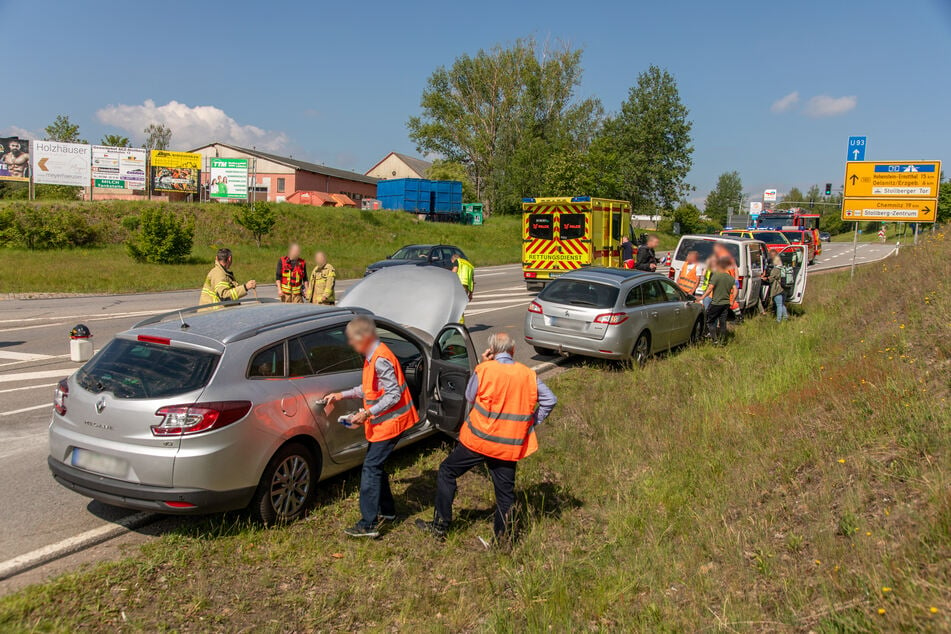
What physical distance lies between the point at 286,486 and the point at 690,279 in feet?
32.0

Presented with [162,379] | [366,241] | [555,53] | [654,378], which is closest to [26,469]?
[162,379]

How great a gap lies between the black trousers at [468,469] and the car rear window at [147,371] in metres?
1.74

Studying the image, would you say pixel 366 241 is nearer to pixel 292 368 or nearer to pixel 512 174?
pixel 512 174

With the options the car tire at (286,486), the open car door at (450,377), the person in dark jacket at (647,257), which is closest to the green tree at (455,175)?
the person in dark jacket at (647,257)

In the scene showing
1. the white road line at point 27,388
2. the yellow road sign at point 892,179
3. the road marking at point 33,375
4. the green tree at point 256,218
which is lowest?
the road marking at point 33,375

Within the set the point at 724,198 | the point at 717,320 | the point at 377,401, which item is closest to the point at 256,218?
the point at 717,320

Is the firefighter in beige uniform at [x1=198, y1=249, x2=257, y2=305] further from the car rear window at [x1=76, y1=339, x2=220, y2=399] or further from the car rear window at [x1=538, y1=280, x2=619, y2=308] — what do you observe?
the car rear window at [x1=538, y1=280, x2=619, y2=308]

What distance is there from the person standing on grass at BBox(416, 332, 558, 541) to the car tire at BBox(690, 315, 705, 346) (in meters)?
8.11

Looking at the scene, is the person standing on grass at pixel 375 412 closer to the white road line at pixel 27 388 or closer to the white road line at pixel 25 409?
the white road line at pixel 25 409

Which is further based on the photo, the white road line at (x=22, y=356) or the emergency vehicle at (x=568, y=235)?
the emergency vehicle at (x=568, y=235)

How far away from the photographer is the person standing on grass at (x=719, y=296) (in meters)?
11.7

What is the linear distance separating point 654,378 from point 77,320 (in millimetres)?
11591

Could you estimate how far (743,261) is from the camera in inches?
566

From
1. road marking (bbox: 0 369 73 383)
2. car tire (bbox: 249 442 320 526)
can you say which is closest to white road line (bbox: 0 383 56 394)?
road marking (bbox: 0 369 73 383)
